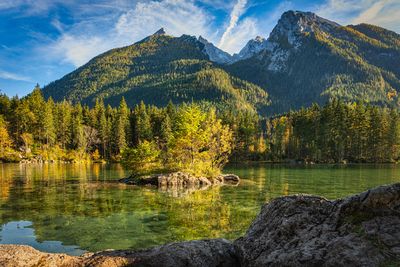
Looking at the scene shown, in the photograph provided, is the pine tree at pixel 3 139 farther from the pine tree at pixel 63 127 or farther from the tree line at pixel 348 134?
the tree line at pixel 348 134

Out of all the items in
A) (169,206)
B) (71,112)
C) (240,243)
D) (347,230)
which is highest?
(71,112)

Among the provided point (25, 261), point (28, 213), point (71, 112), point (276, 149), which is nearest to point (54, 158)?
point (71, 112)

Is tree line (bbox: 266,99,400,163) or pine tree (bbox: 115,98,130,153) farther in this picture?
pine tree (bbox: 115,98,130,153)

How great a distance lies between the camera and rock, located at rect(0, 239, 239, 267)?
7395 mm

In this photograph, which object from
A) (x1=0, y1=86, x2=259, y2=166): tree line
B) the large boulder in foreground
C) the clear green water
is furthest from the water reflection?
(x1=0, y1=86, x2=259, y2=166): tree line

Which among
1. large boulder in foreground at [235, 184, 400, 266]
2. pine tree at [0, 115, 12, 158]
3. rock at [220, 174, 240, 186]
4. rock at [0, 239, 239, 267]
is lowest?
rock at [220, 174, 240, 186]

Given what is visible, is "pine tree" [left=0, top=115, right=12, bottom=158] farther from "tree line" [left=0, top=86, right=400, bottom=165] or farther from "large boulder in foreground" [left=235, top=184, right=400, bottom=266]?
"large boulder in foreground" [left=235, top=184, right=400, bottom=266]

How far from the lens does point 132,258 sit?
7.75 m

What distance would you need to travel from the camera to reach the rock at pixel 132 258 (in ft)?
24.3

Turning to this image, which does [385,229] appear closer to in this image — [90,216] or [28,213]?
[90,216]

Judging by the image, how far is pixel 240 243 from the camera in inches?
339

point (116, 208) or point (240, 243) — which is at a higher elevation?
point (240, 243)

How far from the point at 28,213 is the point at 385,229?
22.9 meters

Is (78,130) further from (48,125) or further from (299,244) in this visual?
(299,244)
